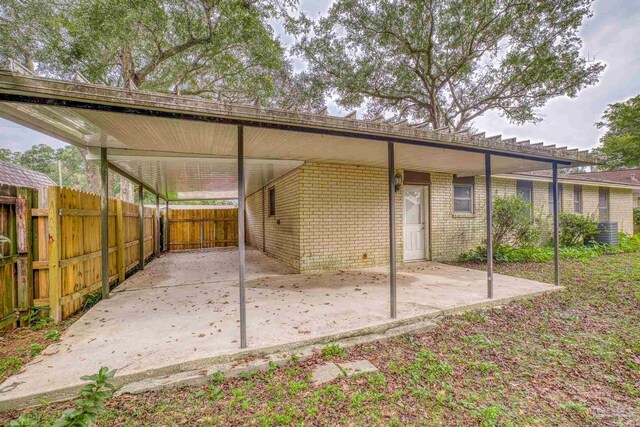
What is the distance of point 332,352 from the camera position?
298 centimetres

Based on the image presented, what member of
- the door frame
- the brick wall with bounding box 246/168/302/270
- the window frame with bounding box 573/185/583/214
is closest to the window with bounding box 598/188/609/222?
the window frame with bounding box 573/185/583/214

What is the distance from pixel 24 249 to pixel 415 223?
8020 mm

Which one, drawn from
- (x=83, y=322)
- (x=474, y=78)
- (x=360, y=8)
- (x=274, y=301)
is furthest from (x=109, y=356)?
(x=474, y=78)

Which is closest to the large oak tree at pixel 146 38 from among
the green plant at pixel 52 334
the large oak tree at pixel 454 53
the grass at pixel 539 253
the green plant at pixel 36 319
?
the large oak tree at pixel 454 53

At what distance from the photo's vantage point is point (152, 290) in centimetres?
525

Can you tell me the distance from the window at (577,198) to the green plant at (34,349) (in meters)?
16.4

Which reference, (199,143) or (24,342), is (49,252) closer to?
(24,342)

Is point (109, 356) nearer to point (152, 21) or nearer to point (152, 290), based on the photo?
point (152, 290)

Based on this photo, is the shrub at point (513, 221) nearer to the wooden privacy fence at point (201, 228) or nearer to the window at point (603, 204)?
the window at point (603, 204)

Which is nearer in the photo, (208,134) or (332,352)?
(332,352)

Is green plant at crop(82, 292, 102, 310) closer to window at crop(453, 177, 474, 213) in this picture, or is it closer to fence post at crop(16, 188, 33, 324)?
fence post at crop(16, 188, 33, 324)

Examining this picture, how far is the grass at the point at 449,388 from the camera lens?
2.09 metres

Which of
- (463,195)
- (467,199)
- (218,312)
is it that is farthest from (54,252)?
(467,199)

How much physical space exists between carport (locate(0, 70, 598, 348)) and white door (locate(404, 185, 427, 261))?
1.57m
